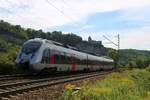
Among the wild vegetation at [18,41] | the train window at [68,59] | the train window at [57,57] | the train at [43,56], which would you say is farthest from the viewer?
the wild vegetation at [18,41]

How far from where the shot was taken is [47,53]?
83.9ft

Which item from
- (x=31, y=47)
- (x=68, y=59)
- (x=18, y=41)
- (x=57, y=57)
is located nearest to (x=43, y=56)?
(x=31, y=47)

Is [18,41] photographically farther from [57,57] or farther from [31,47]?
[31,47]


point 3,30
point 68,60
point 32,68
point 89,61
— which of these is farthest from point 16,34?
point 32,68

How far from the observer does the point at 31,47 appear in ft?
83.3

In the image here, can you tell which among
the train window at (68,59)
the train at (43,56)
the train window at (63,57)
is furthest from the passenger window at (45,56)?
the train window at (68,59)

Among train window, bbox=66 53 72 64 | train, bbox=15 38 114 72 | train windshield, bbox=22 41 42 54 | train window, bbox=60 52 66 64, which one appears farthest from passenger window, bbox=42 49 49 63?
train window, bbox=66 53 72 64

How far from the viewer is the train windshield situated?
2503 cm

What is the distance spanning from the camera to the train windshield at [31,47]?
25.0m

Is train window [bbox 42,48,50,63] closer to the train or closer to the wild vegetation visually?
the train

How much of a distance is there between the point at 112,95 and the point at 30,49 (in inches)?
560

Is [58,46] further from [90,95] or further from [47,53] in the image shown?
[90,95]

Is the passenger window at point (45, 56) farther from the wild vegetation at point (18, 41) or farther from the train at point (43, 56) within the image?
the wild vegetation at point (18, 41)

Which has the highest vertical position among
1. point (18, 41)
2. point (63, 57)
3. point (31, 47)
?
point (18, 41)
